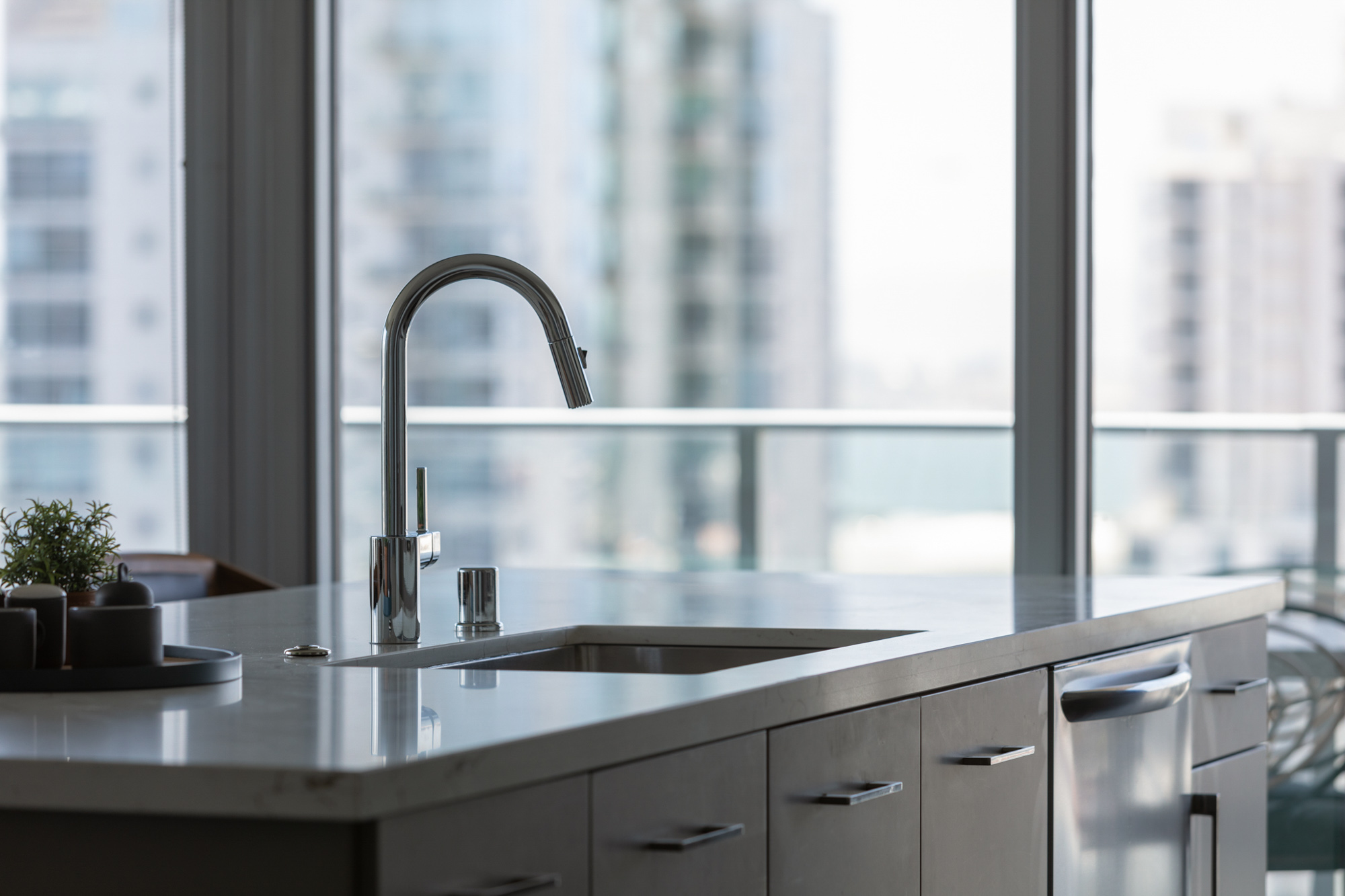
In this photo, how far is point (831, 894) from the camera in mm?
1299

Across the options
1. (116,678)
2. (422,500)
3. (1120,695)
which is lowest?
(1120,695)

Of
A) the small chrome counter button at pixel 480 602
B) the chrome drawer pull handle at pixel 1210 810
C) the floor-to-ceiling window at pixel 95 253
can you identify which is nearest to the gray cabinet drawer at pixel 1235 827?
the chrome drawer pull handle at pixel 1210 810

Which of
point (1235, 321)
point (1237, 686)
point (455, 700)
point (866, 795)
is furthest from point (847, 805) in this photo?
point (1235, 321)

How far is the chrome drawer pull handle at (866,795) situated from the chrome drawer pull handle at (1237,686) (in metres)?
0.80

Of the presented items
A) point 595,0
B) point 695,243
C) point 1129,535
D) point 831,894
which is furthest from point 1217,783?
point 595,0

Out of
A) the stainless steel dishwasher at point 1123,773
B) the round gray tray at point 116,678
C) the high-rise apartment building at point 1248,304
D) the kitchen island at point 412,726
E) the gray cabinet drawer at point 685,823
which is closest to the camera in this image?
the kitchen island at point 412,726

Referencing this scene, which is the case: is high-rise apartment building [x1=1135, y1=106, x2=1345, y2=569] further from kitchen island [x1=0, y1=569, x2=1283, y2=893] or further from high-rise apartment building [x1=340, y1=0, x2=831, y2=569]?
kitchen island [x1=0, y1=569, x2=1283, y2=893]

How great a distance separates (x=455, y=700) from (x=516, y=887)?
0.68ft

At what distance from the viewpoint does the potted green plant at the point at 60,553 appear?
4.23 feet

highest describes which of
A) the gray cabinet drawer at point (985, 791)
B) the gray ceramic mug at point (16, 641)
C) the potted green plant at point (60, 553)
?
the potted green plant at point (60, 553)

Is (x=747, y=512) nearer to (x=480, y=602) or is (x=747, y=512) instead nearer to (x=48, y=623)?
(x=480, y=602)

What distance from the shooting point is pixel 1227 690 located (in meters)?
2.02

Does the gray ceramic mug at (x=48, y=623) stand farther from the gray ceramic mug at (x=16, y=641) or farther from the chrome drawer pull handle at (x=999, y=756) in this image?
the chrome drawer pull handle at (x=999, y=756)

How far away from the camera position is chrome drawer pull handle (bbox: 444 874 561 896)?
3.10 ft
